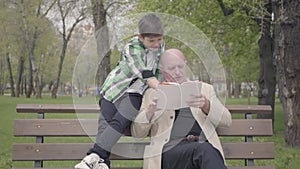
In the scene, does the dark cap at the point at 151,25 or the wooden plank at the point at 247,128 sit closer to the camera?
the dark cap at the point at 151,25

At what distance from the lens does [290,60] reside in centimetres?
927

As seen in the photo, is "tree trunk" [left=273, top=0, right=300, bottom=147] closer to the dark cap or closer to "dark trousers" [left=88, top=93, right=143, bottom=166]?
the dark cap

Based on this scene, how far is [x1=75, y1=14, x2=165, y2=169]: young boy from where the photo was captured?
12.2 ft

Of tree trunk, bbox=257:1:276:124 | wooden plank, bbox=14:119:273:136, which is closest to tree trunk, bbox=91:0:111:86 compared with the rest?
wooden plank, bbox=14:119:273:136

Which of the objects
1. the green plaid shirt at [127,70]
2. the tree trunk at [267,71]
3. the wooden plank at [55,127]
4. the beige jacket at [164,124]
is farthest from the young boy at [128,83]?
the tree trunk at [267,71]

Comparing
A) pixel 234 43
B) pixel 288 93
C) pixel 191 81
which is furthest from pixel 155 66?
pixel 234 43

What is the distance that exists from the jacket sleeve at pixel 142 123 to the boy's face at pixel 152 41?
345 millimetres

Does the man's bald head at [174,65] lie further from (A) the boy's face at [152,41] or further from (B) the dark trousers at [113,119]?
(B) the dark trousers at [113,119]

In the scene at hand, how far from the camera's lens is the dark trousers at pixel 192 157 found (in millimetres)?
3593

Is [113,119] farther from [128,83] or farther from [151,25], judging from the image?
[151,25]

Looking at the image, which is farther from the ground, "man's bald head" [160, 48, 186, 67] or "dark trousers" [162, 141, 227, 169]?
"man's bald head" [160, 48, 186, 67]

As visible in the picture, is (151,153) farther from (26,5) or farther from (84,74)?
(26,5)

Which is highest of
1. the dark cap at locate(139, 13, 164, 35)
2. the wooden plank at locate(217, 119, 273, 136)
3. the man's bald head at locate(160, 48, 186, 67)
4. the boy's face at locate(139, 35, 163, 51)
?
the dark cap at locate(139, 13, 164, 35)

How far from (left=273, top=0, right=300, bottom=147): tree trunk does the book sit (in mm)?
5968
